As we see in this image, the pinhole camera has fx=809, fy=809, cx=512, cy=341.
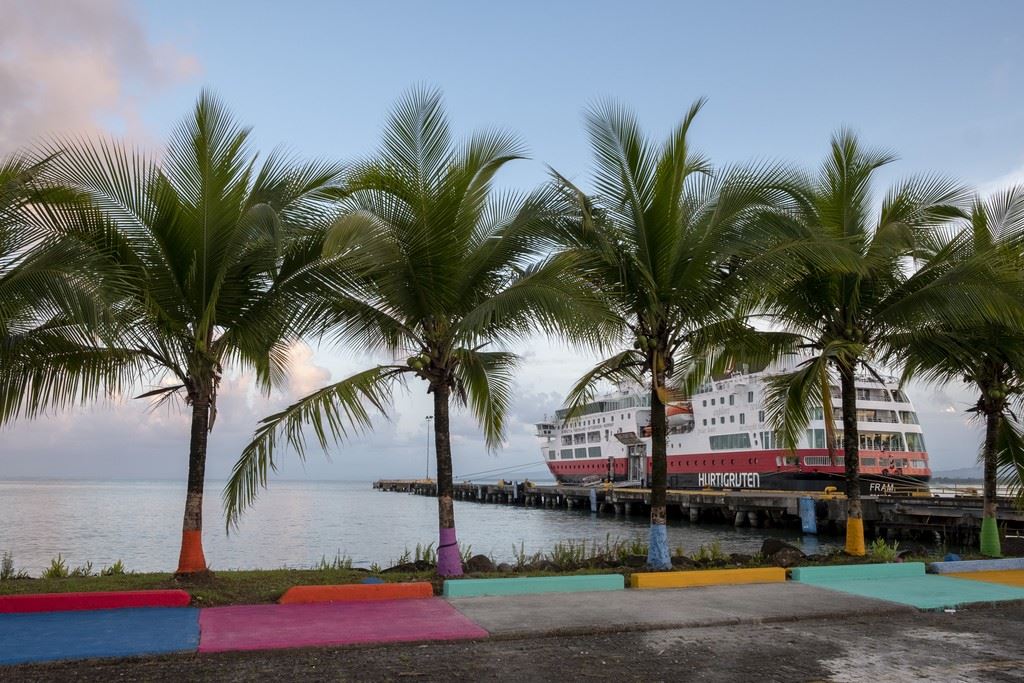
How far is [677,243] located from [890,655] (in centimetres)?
646

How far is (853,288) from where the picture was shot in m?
13.5

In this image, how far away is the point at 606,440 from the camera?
238 feet

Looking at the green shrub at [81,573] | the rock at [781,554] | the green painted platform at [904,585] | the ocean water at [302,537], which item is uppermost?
the rock at [781,554]

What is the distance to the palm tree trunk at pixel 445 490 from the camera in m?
11.2

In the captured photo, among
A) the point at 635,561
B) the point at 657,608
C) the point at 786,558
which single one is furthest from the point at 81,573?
the point at 786,558

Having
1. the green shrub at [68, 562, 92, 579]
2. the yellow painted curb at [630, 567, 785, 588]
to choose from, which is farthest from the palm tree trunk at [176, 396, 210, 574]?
Answer: the yellow painted curb at [630, 567, 785, 588]

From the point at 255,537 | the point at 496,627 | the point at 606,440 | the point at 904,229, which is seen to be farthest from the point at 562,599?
the point at 606,440

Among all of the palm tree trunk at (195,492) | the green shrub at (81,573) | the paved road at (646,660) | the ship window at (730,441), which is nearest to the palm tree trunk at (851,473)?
the paved road at (646,660)

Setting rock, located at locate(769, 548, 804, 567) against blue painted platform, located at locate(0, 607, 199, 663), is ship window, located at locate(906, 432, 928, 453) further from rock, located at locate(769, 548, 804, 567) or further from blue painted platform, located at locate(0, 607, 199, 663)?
blue painted platform, located at locate(0, 607, 199, 663)

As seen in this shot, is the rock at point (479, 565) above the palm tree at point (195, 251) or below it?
below

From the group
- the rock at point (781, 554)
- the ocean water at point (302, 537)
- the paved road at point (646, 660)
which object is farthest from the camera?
the ocean water at point (302, 537)

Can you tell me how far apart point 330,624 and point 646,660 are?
125 inches

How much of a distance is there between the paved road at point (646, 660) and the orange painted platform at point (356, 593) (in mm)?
2304

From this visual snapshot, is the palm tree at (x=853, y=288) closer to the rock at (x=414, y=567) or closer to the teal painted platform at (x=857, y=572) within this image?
the teal painted platform at (x=857, y=572)
